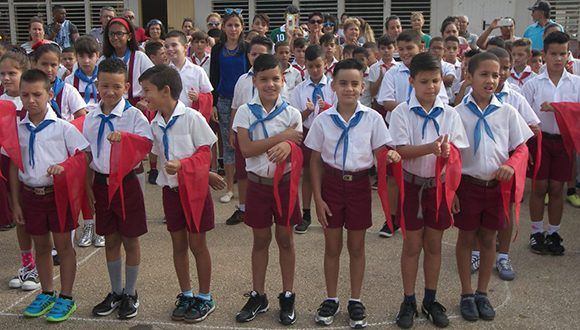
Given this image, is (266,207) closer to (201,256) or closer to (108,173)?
(201,256)

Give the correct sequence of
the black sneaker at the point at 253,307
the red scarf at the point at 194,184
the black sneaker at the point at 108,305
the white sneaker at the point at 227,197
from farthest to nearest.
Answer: the white sneaker at the point at 227,197, the black sneaker at the point at 108,305, the black sneaker at the point at 253,307, the red scarf at the point at 194,184

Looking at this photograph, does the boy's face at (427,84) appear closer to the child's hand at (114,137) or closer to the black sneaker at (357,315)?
the black sneaker at (357,315)

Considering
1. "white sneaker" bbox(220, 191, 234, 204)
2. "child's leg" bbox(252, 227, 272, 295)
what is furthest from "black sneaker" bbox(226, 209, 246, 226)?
"child's leg" bbox(252, 227, 272, 295)

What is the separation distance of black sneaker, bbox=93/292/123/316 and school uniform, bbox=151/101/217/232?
2.33 ft

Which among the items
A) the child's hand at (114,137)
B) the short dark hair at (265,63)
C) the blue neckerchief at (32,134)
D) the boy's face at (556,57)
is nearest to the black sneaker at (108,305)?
the blue neckerchief at (32,134)

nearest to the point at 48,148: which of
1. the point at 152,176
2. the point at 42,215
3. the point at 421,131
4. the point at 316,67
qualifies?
the point at 42,215

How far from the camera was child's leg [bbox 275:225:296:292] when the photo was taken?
4.14m

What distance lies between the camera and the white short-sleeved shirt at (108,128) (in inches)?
164

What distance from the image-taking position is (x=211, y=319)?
13.8 feet

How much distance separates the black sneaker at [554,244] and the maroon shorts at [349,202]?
2.15 metres

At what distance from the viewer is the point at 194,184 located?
13.0ft

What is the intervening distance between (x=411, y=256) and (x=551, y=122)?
2043mm

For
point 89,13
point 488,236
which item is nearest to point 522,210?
point 488,236

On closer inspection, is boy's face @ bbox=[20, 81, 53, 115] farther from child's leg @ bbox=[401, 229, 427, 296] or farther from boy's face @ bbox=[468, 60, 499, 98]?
boy's face @ bbox=[468, 60, 499, 98]
